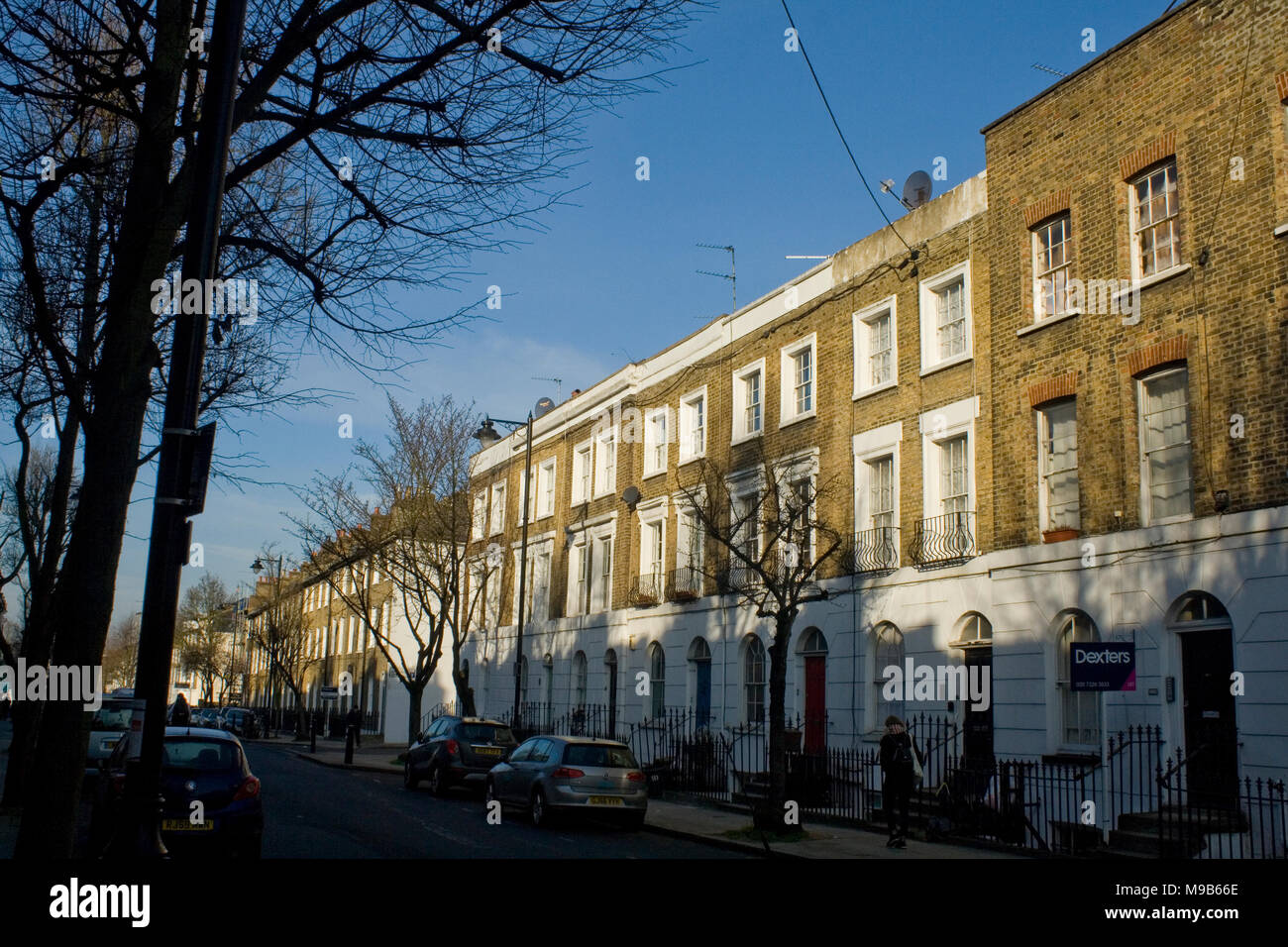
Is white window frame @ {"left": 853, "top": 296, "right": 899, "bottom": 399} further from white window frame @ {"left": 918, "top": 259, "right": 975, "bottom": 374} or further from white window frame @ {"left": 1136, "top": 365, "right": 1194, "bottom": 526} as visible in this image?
white window frame @ {"left": 1136, "top": 365, "right": 1194, "bottom": 526}

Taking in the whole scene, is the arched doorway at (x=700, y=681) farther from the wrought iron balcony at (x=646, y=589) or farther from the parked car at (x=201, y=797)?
the parked car at (x=201, y=797)

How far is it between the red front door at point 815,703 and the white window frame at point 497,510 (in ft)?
61.2

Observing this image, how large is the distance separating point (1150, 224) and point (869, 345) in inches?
280

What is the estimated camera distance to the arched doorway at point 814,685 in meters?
23.2

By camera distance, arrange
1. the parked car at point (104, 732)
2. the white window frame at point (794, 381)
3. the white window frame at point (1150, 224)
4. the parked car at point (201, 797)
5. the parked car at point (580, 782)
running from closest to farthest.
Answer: the parked car at point (201, 797), the white window frame at point (1150, 224), the parked car at point (580, 782), the parked car at point (104, 732), the white window frame at point (794, 381)

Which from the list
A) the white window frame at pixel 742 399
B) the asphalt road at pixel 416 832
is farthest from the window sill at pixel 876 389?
the asphalt road at pixel 416 832

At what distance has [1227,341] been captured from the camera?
15.3 meters

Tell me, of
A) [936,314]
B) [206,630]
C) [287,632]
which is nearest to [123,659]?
[206,630]

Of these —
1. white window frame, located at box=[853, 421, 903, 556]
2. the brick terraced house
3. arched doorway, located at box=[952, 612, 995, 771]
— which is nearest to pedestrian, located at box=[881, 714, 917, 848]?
the brick terraced house

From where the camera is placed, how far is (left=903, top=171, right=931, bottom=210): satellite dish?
77.4ft

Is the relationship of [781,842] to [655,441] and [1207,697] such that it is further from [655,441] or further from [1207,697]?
[655,441]

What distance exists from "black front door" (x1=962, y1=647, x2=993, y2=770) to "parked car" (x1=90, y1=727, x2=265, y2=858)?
1130cm
